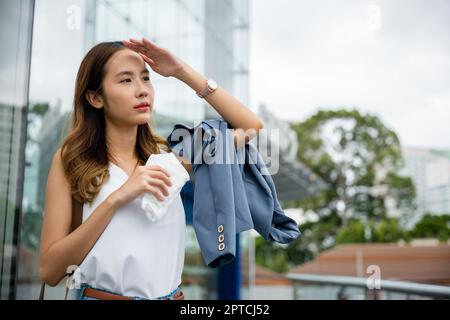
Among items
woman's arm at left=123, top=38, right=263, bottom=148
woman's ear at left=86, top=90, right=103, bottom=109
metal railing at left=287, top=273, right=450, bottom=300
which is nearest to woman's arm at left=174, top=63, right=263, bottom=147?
woman's arm at left=123, top=38, right=263, bottom=148

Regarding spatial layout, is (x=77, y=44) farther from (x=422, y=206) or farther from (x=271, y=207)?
(x=422, y=206)

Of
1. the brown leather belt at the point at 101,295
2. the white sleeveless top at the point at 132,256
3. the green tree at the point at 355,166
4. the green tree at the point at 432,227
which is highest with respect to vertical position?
the green tree at the point at 355,166

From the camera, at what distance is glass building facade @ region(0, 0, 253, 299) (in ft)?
5.78

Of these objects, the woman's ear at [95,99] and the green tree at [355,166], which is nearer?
the woman's ear at [95,99]

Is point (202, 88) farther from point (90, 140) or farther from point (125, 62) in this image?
point (90, 140)

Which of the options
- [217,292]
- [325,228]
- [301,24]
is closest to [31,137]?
[217,292]

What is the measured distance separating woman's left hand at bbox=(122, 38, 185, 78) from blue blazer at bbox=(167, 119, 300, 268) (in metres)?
0.15

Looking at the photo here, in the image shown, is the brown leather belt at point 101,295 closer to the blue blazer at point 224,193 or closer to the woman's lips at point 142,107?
the blue blazer at point 224,193

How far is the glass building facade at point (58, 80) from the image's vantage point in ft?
5.78

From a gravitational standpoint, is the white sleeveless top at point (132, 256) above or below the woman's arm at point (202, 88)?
below

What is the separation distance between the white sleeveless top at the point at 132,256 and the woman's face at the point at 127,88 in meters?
0.19

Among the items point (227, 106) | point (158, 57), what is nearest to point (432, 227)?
point (227, 106)

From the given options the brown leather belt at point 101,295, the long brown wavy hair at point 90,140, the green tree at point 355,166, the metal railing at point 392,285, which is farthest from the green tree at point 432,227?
the brown leather belt at point 101,295

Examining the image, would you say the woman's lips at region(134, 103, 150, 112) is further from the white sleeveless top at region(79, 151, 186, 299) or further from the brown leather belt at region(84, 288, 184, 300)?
the brown leather belt at region(84, 288, 184, 300)
